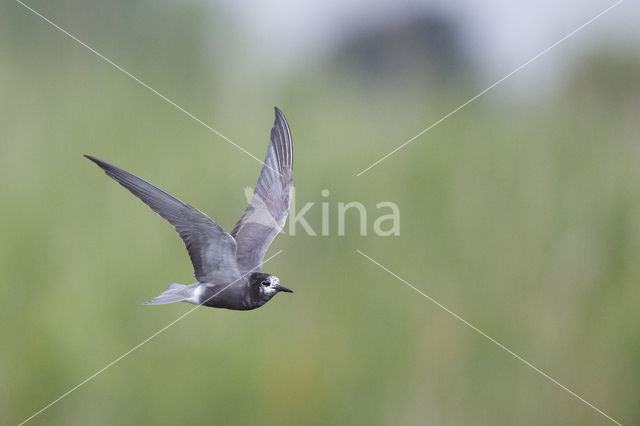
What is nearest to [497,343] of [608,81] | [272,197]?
[272,197]

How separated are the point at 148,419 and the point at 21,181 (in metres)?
0.81

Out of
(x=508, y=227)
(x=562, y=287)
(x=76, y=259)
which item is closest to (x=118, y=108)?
(x=76, y=259)

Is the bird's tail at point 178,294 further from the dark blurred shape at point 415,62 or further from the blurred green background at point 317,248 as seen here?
the dark blurred shape at point 415,62

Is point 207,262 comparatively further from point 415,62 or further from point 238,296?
point 415,62

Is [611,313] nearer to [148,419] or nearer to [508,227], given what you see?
[508,227]

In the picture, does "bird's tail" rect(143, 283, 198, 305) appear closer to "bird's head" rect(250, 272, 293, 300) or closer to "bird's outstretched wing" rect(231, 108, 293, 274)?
"bird's head" rect(250, 272, 293, 300)

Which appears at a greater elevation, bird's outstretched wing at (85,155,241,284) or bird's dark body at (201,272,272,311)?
bird's outstretched wing at (85,155,241,284)

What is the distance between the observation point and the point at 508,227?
7.22ft

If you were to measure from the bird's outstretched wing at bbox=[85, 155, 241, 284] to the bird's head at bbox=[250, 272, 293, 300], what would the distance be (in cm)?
4

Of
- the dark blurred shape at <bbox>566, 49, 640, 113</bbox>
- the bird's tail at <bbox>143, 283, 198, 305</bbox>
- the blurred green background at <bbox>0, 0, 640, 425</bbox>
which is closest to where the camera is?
the bird's tail at <bbox>143, 283, 198, 305</bbox>

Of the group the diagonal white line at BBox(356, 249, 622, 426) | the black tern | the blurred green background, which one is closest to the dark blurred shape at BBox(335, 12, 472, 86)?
the blurred green background

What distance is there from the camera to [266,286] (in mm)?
892

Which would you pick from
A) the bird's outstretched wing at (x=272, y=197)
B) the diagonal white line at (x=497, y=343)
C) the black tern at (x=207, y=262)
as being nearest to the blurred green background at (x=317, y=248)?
the diagonal white line at (x=497, y=343)

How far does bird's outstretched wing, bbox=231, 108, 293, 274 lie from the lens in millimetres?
1235
